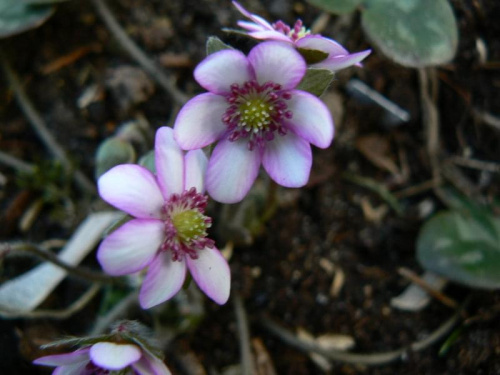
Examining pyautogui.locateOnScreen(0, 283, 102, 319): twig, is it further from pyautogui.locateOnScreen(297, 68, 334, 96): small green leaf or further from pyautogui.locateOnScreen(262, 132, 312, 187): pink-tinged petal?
pyautogui.locateOnScreen(297, 68, 334, 96): small green leaf

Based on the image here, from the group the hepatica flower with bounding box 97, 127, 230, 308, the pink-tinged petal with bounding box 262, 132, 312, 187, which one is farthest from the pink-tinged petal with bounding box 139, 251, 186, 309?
the pink-tinged petal with bounding box 262, 132, 312, 187

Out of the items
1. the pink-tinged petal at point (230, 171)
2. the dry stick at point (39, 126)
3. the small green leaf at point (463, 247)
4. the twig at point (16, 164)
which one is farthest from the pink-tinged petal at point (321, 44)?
the twig at point (16, 164)

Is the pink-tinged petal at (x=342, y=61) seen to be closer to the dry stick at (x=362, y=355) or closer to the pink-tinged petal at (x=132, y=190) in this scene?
the pink-tinged petal at (x=132, y=190)

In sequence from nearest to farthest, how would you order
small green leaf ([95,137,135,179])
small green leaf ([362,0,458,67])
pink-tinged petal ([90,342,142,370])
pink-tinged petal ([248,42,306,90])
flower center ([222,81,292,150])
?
pink-tinged petal ([90,342,142,370]), pink-tinged petal ([248,42,306,90]), flower center ([222,81,292,150]), small green leaf ([95,137,135,179]), small green leaf ([362,0,458,67])

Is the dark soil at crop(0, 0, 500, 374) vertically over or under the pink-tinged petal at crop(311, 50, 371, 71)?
under

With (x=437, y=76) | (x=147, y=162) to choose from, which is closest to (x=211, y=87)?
(x=147, y=162)

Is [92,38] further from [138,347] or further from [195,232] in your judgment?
[138,347]
